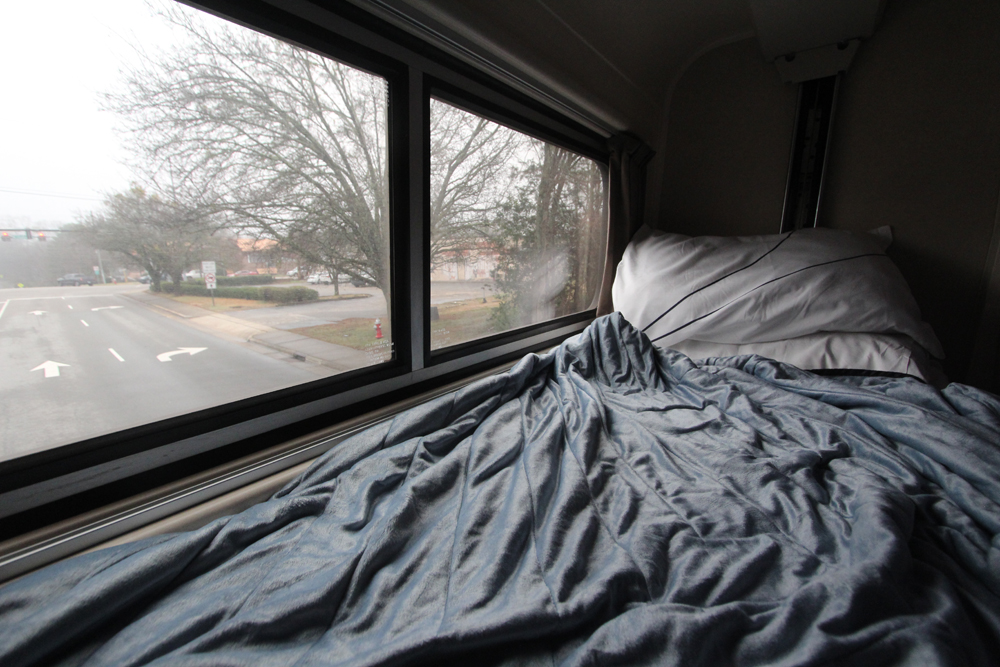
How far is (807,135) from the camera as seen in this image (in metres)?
2.04

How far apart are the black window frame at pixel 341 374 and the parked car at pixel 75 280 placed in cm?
30

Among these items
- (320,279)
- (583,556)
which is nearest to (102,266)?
(320,279)

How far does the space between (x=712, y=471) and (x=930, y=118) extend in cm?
218

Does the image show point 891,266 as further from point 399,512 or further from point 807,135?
point 399,512

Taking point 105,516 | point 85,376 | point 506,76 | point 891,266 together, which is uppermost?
point 506,76

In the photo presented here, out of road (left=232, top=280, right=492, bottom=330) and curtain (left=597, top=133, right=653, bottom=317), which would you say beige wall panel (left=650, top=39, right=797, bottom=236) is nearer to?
curtain (left=597, top=133, right=653, bottom=317)

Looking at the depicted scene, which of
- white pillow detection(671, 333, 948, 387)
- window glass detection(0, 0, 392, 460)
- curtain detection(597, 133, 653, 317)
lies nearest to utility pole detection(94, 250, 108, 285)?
window glass detection(0, 0, 392, 460)

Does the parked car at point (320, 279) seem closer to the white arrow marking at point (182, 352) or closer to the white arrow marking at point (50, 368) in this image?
the white arrow marking at point (182, 352)

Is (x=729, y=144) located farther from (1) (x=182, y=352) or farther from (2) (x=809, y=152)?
(1) (x=182, y=352)

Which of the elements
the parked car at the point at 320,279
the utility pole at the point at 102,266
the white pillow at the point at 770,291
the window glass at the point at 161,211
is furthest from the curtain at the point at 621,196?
the utility pole at the point at 102,266

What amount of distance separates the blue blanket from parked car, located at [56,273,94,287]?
50 cm

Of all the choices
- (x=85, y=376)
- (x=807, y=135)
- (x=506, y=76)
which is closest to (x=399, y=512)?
(x=85, y=376)

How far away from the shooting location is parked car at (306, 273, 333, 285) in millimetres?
1072

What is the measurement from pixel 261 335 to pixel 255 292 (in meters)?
0.11
